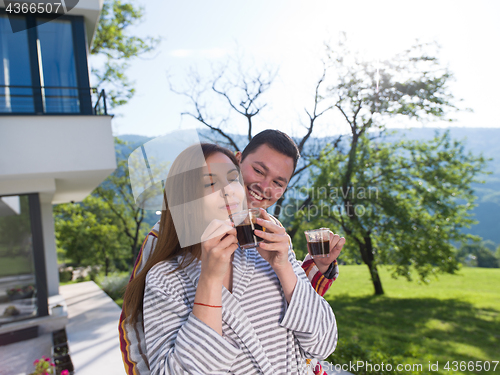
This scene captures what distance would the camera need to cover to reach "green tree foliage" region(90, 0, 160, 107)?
1375 centimetres

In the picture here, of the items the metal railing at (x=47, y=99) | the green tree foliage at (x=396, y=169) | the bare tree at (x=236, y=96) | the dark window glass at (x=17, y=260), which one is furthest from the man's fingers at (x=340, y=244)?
the green tree foliage at (x=396, y=169)

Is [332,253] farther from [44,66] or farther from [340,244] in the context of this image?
[44,66]

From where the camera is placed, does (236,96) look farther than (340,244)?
Yes

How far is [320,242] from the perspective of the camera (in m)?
1.72

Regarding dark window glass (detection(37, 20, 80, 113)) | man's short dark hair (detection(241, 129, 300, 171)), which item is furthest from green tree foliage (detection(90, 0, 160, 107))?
man's short dark hair (detection(241, 129, 300, 171))

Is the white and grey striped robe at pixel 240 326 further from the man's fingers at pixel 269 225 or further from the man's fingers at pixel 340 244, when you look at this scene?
the man's fingers at pixel 340 244

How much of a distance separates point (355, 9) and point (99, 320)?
32.5ft

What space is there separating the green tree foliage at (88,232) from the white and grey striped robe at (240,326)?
18.5 metres

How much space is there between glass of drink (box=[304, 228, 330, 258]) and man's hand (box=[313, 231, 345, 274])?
0.7 inches

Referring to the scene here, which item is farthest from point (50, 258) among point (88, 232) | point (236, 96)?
point (88, 232)

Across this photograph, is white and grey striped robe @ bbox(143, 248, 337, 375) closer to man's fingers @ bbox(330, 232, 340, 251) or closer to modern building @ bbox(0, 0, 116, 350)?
man's fingers @ bbox(330, 232, 340, 251)

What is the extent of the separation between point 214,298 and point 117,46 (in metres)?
15.4

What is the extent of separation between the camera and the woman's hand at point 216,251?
1.07 m

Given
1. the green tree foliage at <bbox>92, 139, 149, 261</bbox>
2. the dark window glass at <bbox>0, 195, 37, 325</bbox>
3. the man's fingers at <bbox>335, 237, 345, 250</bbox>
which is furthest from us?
the green tree foliage at <bbox>92, 139, 149, 261</bbox>
